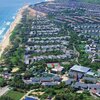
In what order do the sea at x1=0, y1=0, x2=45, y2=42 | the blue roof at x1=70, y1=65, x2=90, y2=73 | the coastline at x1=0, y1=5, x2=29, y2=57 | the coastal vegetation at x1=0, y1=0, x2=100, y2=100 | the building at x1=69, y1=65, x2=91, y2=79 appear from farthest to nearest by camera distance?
the sea at x1=0, y1=0, x2=45, y2=42 < the coastline at x1=0, y1=5, x2=29, y2=57 < the blue roof at x1=70, y1=65, x2=90, y2=73 < the building at x1=69, y1=65, x2=91, y2=79 < the coastal vegetation at x1=0, y1=0, x2=100, y2=100

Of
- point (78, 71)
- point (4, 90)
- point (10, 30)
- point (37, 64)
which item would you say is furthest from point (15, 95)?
point (10, 30)


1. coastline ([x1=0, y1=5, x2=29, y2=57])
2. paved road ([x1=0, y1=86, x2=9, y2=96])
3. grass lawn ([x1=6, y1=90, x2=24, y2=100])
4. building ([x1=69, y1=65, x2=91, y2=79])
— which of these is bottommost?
grass lawn ([x1=6, y1=90, x2=24, y2=100])

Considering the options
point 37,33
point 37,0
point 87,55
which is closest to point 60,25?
point 37,33

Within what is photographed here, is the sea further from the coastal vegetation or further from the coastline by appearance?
the coastal vegetation

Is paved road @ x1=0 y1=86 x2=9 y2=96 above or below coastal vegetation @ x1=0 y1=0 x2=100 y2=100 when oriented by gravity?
below

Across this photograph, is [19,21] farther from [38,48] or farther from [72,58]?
[72,58]

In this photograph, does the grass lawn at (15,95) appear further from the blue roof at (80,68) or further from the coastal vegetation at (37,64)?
the blue roof at (80,68)

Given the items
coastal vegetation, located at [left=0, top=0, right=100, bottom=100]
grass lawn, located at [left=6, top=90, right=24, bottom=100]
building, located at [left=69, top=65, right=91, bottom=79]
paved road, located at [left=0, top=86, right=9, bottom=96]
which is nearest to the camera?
grass lawn, located at [left=6, top=90, right=24, bottom=100]

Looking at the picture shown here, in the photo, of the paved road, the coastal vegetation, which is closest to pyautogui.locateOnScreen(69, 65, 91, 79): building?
the coastal vegetation

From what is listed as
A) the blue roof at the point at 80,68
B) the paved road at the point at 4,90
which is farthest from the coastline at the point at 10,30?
the paved road at the point at 4,90
